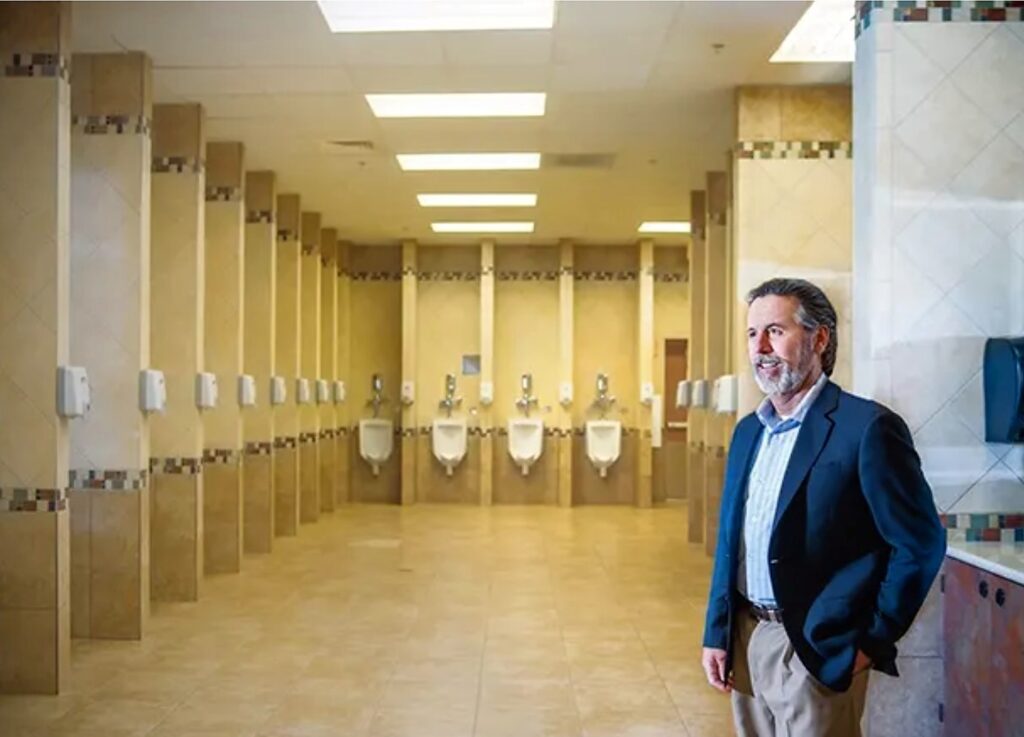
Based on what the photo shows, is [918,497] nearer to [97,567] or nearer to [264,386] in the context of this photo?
[97,567]

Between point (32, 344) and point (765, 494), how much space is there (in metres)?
3.84

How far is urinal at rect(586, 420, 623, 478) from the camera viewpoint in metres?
13.5

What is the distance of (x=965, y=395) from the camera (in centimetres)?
392

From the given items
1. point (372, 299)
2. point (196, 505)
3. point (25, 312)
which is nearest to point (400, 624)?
point (196, 505)

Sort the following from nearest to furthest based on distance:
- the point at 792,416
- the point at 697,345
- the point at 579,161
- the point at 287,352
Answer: the point at 792,416, the point at 579,161, the point at 697,345, the point at 287,352

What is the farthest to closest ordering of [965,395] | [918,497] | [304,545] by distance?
1. [304,545]
2. [965,395]
3. [918,497]

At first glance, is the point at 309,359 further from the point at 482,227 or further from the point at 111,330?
the point at 111,330

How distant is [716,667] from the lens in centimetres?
261

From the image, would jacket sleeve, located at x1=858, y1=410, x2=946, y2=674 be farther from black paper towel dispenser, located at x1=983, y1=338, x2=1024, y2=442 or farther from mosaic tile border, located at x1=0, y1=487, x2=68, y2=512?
mosaic tile border, located at x1=0, y1=487, x2=68, y2=512

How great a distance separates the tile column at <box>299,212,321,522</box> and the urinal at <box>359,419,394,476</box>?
1.86m

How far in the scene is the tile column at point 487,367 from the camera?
13633 mm

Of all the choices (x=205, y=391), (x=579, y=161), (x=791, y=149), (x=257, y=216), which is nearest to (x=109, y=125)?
(x=205, y=391)

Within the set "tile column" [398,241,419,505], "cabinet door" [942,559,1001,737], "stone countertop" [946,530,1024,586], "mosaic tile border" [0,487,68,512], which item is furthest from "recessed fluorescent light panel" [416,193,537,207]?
"cabinet door" [942,559,1001,737]

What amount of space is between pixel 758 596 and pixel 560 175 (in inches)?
288
